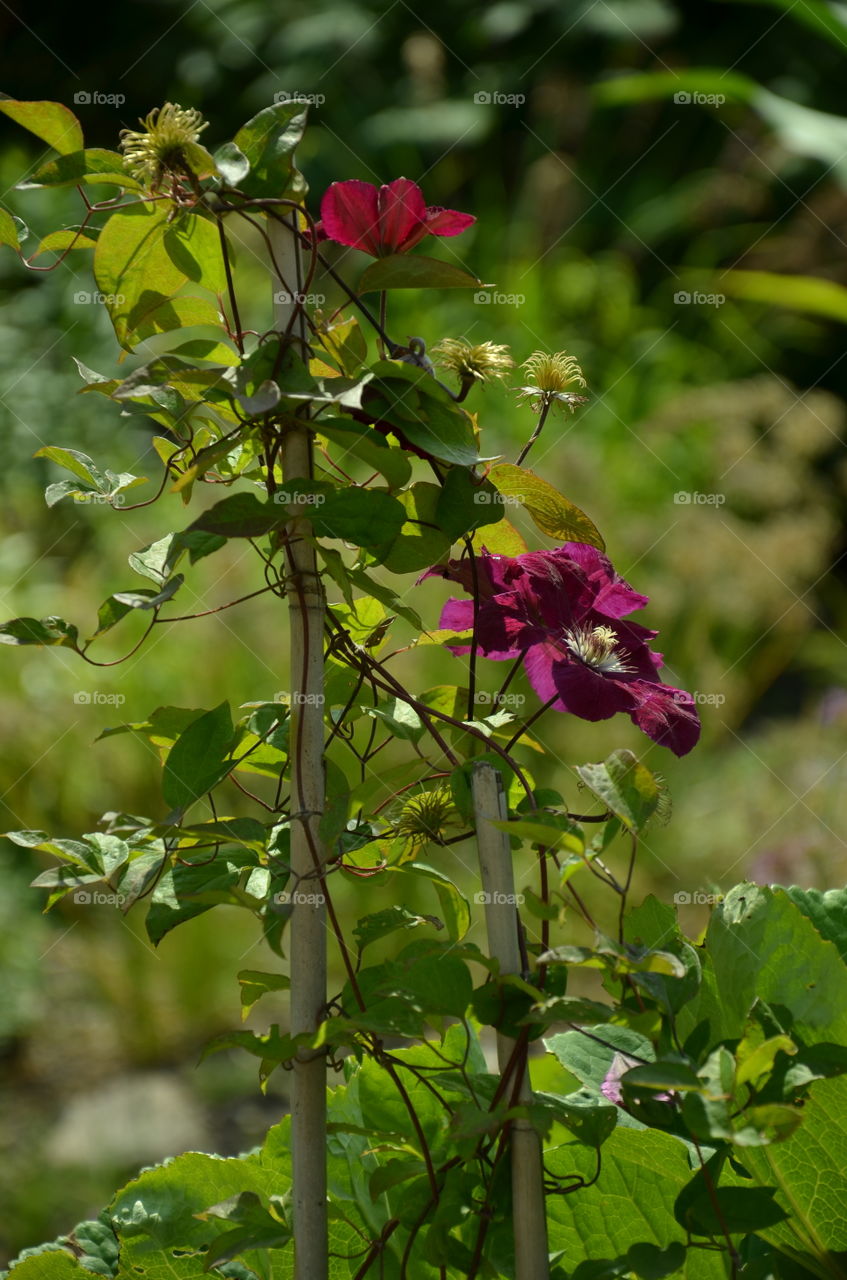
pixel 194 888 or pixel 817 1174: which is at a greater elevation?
pixel 194 888

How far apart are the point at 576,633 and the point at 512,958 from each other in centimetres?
15

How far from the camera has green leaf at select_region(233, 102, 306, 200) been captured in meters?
0.46

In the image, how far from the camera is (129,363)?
12.3 ft

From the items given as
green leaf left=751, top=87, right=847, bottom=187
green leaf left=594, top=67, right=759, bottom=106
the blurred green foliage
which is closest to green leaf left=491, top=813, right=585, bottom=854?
the blurred green foliage

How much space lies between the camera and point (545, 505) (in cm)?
55

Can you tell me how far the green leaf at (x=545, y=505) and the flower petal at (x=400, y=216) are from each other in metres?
0.11

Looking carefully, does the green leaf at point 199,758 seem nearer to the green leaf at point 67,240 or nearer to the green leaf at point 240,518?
the green leaf at point 240,518

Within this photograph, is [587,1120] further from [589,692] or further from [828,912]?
[828,912]

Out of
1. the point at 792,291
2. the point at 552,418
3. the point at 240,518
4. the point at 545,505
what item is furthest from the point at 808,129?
the point at 240,518

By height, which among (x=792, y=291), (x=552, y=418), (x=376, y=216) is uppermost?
(x=792, y=291)

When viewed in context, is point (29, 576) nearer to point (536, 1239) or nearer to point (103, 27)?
point (536, 1239)

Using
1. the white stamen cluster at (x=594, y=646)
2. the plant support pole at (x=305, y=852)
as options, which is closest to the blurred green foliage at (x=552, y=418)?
the plant support pole at (x=305, y=852)

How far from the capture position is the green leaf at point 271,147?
46 centimetres

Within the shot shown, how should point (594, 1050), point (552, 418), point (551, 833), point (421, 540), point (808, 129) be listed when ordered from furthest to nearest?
point (808, 129)
point (552, 418)
point (594, 1050)
point (421, 540)
point (551, 833)
